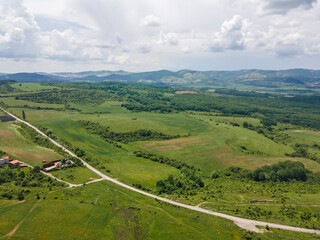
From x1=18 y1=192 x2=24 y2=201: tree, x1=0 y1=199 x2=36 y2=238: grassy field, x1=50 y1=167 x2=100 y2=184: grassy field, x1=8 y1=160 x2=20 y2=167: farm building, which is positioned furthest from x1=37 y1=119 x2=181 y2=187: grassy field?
x1=0 y1=199 x2=36 y2=238: grassy field

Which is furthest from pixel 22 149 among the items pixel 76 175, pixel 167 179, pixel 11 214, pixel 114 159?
pixel 167 179

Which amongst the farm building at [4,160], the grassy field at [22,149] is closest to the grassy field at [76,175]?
the grassy field at [22,149]

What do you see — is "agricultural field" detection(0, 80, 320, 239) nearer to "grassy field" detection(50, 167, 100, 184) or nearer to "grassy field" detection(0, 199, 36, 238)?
"grassy field" detection(50, 167, 100, 184)

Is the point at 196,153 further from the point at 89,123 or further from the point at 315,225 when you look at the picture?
the point at 89,123

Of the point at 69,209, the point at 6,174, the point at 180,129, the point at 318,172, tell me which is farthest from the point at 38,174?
the point at 318,172

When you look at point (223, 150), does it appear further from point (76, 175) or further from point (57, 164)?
point (57, 164)
